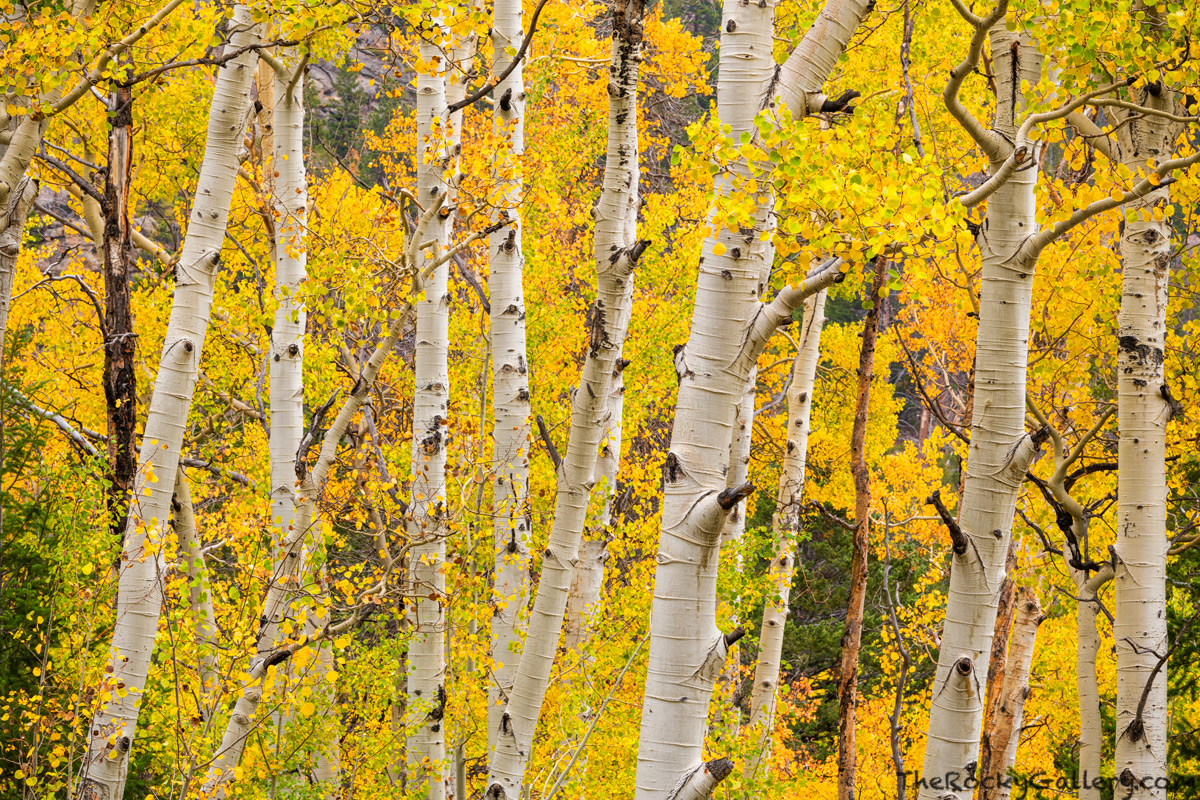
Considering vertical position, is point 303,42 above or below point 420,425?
above

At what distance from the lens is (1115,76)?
3.65 m

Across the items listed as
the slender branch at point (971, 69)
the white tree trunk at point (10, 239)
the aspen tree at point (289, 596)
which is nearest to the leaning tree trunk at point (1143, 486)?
the slender branch at point (971, 69)

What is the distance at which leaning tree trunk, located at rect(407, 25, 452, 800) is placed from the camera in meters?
4.82

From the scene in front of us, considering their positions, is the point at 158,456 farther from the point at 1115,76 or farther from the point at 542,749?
the point at 1115,76

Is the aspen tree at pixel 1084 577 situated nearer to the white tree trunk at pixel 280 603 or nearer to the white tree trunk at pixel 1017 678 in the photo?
the white tree trunk at pixel 1017 678

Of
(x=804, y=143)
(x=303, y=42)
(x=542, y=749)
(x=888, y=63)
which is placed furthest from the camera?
(x=888, y=63)

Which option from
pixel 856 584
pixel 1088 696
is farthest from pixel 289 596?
pixel 856 584

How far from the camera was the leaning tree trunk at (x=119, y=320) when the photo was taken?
16.0 feet

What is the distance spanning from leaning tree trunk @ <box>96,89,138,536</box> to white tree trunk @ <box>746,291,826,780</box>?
459cm

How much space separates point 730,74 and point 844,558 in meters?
13.2

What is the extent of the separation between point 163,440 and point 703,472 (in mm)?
2607

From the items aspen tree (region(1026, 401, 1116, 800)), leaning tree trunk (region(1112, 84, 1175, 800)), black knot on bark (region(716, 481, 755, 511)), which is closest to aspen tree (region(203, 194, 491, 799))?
black knot on bark (region(716, 481, 755, 511))

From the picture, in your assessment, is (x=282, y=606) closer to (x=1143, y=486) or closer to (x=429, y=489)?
(x=429, y=489)

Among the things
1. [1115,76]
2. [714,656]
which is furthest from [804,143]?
[1115,76]
